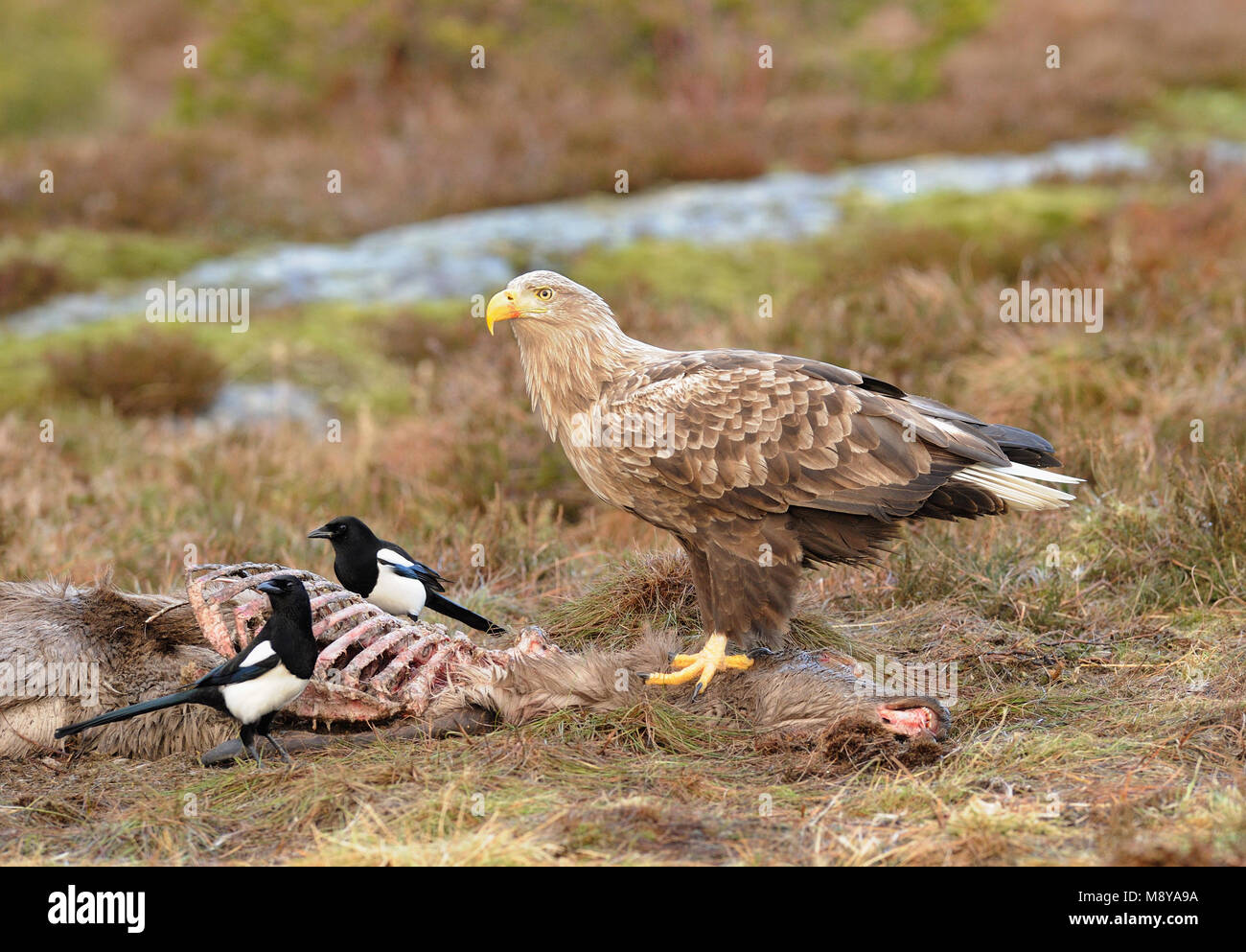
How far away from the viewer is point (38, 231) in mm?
13016

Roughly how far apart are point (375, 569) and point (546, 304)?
3.93 ft

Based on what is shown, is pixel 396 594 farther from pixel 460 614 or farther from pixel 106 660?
pixel 106 660

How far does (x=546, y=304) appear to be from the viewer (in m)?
4.79

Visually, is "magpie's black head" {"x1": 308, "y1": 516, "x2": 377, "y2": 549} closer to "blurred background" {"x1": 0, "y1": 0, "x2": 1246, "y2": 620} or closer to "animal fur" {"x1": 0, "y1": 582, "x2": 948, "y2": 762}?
"animal fur" {"x1": 0, "y1": 582, "x2": 948, "y2": 762}

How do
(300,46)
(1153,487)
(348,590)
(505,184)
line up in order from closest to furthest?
(348,590)
(1153,487)
(505,184)
(300,46)

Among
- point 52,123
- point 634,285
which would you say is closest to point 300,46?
point 52,123

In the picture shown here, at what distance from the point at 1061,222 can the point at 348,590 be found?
10477 mm

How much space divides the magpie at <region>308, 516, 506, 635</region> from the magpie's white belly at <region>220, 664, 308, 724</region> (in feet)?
2.69

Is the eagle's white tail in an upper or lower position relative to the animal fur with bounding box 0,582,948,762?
upper

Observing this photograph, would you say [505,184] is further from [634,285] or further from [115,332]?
[115,332]

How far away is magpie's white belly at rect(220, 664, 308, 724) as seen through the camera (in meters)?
3.99

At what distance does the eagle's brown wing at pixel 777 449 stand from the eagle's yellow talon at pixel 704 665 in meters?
0.47

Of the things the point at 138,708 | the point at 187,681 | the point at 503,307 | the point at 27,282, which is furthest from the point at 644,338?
the point at 27,282

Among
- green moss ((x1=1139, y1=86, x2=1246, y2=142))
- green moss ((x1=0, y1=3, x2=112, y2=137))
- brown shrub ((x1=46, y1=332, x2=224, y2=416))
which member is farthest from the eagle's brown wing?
green moss ((x1=0, y1=3, x2=112, y2=137))
